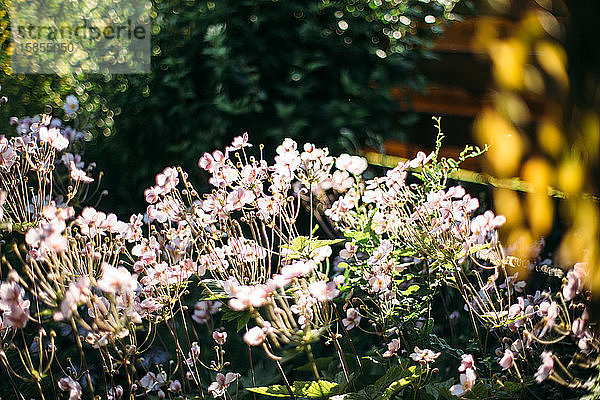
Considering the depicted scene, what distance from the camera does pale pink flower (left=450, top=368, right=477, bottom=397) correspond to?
4.32ft

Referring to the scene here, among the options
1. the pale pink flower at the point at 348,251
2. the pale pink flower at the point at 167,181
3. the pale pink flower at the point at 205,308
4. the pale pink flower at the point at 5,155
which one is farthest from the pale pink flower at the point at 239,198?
the pale pink flower at the point at 5,155

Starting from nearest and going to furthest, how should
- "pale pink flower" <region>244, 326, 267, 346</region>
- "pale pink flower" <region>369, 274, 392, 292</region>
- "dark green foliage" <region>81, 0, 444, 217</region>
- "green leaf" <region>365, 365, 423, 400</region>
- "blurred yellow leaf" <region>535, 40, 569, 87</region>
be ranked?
"blurred yellow leaf" <region>535, 40, 569, 87</region>, "pale pink flower" <region>244, 326, 267, 346</region>, "green leaf" <region>365, 365, 423, 400</region>, "pale pink flower" <region>369, 274, 392, 292</region>, "dark green foliage" <region>81, 0, 444, 217</region>

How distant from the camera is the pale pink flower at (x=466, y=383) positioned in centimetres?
132

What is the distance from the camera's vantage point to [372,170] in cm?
298

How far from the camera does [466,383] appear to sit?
1.34 meters

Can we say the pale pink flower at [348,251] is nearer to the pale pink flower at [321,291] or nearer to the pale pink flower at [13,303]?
the pale pink flower at [321,291]

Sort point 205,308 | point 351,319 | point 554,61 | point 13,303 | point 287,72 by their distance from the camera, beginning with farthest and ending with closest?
point 287,72, point 205,308, point 351,319, point 13,303, point 554,61

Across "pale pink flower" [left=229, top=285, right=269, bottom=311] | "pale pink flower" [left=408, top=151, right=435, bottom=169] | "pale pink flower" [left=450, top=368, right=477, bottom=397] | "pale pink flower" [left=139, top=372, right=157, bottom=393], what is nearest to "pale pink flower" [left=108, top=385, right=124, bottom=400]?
"pale pink flower" [left=139, top=372, right=157, bottom=393]

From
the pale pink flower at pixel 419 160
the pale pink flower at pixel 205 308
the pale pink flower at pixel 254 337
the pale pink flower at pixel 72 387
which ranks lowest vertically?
the pale pink flower at pixel 205 308

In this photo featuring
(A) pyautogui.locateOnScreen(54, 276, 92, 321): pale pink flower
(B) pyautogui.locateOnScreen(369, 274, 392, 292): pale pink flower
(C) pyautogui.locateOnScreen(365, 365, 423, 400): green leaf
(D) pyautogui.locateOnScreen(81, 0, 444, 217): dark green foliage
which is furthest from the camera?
(D) pyautogui.locateOnScreen(81, 0, 444, 217): dark green foliage

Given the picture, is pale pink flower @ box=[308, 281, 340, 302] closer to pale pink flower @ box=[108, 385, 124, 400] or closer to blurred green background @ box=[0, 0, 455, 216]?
pale pink flower @ box=[108, 385, 124, 400]

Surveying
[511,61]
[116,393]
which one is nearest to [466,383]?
[511,61]

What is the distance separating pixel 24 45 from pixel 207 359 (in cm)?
300

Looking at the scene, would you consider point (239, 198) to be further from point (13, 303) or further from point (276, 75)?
point (276, 75)
